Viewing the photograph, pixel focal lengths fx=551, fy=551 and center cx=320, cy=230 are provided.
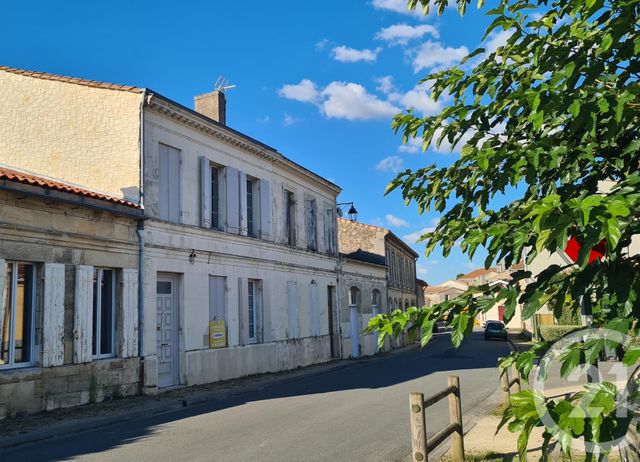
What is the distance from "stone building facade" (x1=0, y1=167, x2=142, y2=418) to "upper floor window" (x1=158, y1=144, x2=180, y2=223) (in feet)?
4.87

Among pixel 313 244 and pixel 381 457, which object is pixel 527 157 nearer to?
pixel 381 457

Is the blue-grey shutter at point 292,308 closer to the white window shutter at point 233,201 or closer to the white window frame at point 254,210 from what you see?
the white window frame at point 254,210

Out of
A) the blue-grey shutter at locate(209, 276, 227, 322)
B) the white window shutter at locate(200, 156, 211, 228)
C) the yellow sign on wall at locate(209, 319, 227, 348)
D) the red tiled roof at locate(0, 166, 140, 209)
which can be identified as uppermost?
the white window shutter at locate(200, 156, 211, 228)

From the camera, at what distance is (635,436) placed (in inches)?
115

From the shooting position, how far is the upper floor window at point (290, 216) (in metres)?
21.0

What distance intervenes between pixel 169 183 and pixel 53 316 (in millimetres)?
4946

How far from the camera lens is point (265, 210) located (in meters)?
19.1

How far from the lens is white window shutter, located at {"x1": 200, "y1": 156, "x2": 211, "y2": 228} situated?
15.8 m

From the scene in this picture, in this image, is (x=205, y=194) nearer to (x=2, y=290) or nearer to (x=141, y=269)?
(x=141, y=269)

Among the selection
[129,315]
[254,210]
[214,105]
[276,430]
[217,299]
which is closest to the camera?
[276,430]

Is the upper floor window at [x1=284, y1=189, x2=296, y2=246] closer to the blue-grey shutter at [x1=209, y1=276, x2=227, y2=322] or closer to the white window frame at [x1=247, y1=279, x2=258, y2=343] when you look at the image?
the white window frame at [x1=247, y1=279, x2=258, y2=343]

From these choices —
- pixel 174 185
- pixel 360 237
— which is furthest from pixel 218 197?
pixel 360 237

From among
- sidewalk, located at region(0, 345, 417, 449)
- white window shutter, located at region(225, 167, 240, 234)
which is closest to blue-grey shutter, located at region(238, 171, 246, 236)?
white window shutter, located at region(225, 167, 240, 234)

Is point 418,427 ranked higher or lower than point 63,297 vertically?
lower
